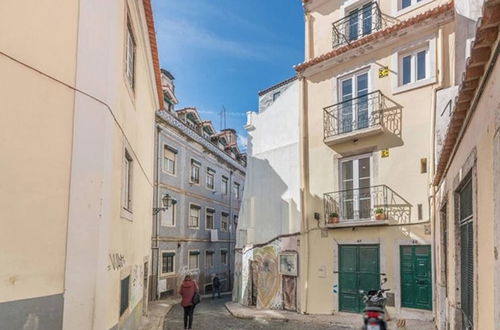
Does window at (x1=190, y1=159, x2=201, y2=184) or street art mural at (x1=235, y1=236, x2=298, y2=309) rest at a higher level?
Answer: window at (x1=190, y1=159, x2=201, y2=184)

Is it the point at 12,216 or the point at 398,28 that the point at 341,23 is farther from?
the point at 12,216

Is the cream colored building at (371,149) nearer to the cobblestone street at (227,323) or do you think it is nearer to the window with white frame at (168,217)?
the cobblestone street at (227,323)

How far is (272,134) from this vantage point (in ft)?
58.5

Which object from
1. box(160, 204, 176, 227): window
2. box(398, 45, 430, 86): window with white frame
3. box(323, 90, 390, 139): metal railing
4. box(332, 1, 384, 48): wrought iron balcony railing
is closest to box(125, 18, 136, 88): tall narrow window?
box(323, 90, 390, 139): metal railing

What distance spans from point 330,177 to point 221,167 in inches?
548

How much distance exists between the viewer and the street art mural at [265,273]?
49.5 feet

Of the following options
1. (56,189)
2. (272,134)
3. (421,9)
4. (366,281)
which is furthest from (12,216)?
(272,134)

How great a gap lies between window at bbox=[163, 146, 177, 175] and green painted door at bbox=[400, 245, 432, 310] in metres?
12.3

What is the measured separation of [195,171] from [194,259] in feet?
15.9

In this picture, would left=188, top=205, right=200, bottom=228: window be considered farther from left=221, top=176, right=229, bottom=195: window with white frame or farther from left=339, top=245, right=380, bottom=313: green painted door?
left=339, top=245, right=380, bottom=313: green painted door

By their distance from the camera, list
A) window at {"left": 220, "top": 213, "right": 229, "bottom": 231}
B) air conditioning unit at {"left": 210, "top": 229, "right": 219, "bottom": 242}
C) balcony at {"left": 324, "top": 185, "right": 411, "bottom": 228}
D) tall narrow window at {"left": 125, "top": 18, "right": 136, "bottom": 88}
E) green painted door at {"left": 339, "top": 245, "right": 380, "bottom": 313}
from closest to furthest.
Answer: tall narrow window at {"left": 125, "top": 18, "right": 136, "bottom": 88}
balcony at {"left": 324, "top": 185, "right": 411, "bottom": 228}
green painted door at {"left": 339, "top": 245, "right": 380, "bottom": 313}
air conditioning unit at {"left": 210, "top": 229, "right": 219, "bottom": 242}
window at {"left": 220, "top": 213, "right": 229, "bottom": 231}

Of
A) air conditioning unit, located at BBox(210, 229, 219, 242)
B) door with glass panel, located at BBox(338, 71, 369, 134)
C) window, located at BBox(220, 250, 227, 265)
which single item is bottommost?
window, located at BBox(220, 250, 227, 265)

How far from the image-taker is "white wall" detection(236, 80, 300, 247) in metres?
16.6

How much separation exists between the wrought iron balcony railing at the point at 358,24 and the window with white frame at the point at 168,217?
11.2 m
